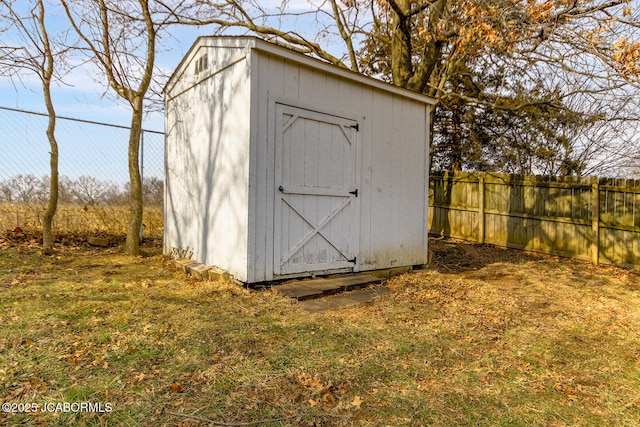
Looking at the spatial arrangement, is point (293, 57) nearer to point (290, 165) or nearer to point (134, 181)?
point (290, 165)

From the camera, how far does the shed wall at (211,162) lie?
14.3 ft

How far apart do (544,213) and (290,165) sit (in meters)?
6.33

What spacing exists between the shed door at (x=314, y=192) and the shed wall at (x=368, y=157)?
4.6 inches

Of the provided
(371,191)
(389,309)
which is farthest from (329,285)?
(371,191)

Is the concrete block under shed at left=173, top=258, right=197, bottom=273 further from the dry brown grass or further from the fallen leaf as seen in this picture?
the fallen leaf

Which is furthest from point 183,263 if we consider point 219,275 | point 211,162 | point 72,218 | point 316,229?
point 72,218

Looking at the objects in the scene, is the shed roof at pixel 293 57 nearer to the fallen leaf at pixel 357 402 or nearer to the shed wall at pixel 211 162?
the shed wall at pixel 211 162

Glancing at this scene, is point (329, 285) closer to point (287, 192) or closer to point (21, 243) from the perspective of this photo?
point (287, 192)

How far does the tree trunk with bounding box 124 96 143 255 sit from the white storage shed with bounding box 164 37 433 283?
0.55m

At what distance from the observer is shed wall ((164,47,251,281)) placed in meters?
4.36

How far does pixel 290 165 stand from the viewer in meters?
4.55

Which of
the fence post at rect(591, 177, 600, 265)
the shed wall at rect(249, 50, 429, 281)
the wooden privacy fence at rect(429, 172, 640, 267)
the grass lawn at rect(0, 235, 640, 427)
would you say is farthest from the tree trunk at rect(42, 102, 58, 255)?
the fence post at rect(591, 177, 600, 265)

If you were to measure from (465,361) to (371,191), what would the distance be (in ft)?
9.96

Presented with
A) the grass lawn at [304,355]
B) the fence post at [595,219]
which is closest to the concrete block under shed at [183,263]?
the grass lawn at [304,355]
